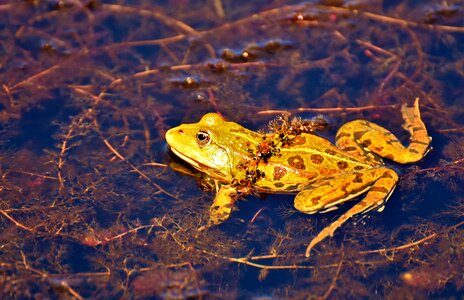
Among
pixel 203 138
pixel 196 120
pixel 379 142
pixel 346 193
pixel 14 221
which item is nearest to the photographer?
pixel 346 193

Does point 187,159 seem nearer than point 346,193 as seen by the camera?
No

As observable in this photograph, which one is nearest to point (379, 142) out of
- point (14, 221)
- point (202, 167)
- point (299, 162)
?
point (299, 162)

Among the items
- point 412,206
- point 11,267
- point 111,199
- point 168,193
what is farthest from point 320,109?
point 11,267

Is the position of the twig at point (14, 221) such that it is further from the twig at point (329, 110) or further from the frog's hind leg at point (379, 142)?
the frog's hind leg at point (379, 142)

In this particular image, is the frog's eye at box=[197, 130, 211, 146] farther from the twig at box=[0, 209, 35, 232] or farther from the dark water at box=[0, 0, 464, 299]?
the twig at box=[0, 209, 35, 232]

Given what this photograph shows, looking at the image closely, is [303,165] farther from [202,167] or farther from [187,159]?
[187,159]

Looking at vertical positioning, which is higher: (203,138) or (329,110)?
(203,138)
